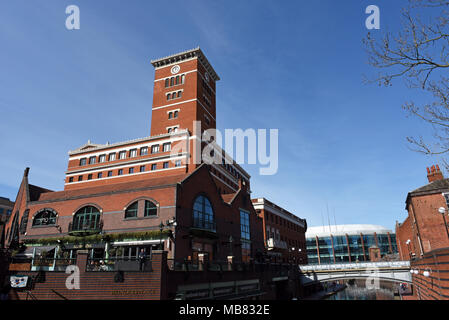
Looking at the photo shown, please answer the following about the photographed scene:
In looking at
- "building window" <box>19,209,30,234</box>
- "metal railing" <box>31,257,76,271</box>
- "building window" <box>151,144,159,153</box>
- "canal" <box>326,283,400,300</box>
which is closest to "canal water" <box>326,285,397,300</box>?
"canal" <box>326,283,400,300</box>

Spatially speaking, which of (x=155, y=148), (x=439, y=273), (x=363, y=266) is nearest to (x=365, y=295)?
(x=363, y=266)

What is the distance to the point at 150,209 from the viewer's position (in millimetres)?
27453

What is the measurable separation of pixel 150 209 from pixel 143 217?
3.08 feet

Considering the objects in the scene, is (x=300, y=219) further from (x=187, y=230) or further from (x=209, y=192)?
(x=187, y=230)

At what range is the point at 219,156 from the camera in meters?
56.5

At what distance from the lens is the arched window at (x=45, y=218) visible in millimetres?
30984

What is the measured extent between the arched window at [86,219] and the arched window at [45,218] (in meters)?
3.10

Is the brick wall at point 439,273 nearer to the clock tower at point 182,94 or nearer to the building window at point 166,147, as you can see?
the building window at point 166,147

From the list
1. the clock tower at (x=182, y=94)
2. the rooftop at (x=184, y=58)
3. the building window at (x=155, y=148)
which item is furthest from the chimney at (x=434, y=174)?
the rooftop at (x=184, y=58)

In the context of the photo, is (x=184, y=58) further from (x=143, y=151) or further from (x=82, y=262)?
(x=82, y=262)

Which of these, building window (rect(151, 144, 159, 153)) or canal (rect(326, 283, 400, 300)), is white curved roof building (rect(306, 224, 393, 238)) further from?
building window (rect(151, 144, 159, 153))

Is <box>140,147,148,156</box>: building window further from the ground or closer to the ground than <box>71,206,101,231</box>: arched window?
further from the ground

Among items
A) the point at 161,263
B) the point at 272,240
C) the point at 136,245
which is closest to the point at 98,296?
the point at 161,263

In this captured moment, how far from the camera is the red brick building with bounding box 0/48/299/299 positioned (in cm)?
2544
